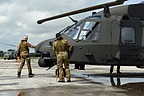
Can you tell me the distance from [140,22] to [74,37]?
280 cm

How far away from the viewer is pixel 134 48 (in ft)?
38.5

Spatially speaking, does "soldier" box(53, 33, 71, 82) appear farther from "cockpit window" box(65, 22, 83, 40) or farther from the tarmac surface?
"cockpit window" box(65, 22, 83, 40)

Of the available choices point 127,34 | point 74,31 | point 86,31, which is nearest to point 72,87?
point 86,31

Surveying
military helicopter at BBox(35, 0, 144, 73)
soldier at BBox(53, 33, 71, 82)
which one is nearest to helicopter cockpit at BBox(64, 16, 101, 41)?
military helicopter at BBox(35, 0, 144, 73)

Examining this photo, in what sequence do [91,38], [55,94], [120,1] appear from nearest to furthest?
[55,94], [120,1], [91,38]

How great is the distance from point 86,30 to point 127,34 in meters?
1.67

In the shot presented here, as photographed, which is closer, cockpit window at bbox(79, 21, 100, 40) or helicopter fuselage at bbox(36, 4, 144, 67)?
helicopter fuselage at bbox(36, 4, 144, 67)

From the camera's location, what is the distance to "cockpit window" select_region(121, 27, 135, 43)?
38.7 feet

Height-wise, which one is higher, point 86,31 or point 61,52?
point 86,31

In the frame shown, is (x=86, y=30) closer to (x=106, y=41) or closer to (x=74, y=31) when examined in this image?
(x=74, y=31)

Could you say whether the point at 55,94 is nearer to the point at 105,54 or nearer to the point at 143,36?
the point at 105,54

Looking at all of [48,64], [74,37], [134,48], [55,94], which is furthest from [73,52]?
[55,94]

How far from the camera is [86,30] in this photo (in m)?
11.9

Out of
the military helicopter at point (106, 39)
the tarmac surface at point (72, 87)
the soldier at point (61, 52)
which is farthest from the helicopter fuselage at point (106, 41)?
the tarmac surface at point (72, 87)
